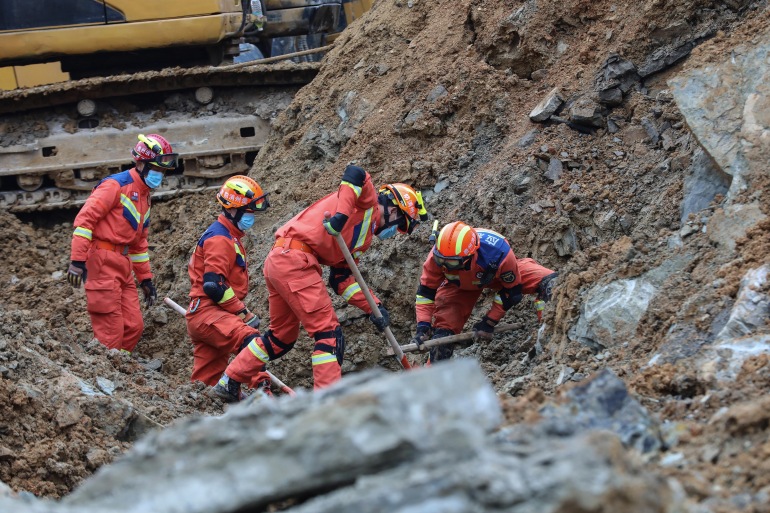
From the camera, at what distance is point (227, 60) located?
13.9 meters

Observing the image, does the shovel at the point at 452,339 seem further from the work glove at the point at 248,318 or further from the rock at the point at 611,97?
the rock at the point at 611,97

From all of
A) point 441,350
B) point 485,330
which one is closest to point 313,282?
point 441,350

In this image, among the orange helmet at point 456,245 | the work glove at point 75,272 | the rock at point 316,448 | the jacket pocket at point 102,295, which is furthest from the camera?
the jacket pocket at point 102,295

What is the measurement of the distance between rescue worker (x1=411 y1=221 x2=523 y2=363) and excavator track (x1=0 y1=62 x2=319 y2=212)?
5121 millimetres

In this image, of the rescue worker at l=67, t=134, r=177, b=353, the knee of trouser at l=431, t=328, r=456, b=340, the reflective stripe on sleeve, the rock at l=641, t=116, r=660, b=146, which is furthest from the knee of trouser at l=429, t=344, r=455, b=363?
the reflective stripe on sleeve

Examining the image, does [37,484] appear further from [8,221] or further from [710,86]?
[8,221]

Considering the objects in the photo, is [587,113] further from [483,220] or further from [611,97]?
[483,220]

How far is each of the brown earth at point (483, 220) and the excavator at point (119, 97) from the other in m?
0.57

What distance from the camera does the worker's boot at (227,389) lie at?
8.16m

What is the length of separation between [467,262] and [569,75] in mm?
2438

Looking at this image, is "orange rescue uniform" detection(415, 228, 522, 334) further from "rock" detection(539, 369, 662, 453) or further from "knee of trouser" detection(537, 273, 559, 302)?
"rock" detection(539, 369, 662, 453)

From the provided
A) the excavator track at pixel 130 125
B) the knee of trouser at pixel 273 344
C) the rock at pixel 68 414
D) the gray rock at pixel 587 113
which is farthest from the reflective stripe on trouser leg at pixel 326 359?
the excavator track at pixel 130 125

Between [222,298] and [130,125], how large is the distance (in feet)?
17.2

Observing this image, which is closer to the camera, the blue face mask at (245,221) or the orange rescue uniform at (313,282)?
the orange rescue uniform at (313,282)
